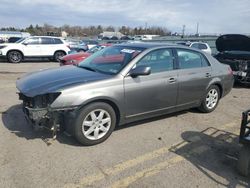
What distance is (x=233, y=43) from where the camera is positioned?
30.9 feet

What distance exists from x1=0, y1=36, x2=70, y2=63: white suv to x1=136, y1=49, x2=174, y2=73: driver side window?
13063mm

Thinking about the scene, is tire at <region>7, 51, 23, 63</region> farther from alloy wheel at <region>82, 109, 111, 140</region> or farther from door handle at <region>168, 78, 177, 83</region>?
alloy wheel at <region>82, 109, 111, 140</region>

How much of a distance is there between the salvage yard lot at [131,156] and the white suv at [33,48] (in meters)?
11.4

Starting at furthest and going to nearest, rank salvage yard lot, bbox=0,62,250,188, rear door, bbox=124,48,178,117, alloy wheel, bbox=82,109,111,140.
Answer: rear door, bbox=124,48,178,117
alloy wheel, bbox=82,109,111,140
salvage yard lot, bbox=0,62,250,188

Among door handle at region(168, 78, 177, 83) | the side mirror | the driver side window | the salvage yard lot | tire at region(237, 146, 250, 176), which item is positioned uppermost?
the driver side window

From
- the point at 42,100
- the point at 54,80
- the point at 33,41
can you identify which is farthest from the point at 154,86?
the point at 33,41

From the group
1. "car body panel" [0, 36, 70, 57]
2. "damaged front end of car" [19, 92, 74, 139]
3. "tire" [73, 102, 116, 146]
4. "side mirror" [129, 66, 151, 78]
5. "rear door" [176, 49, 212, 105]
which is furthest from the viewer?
"car body panel" [0, 36, 70, 57]

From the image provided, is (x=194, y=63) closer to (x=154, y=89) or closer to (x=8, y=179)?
(x=154, y=89)

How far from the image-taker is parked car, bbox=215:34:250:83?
8922mm

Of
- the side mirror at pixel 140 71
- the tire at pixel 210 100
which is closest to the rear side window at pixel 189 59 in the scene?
the tire at pixel 210 100

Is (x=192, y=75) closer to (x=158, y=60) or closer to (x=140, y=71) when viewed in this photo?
(x=158, y=60)

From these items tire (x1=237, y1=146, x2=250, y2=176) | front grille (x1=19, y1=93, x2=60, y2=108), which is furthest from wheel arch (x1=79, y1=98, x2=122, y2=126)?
tire (x1=237, y1=146, x2=250, y2=176)

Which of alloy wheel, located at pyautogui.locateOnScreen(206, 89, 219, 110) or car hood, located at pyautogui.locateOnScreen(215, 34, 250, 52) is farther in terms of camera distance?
car hood, located at pyautogui.locateOnScreen(215, 34, 250, 52)

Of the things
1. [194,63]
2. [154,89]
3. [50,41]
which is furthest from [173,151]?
[50,41]
